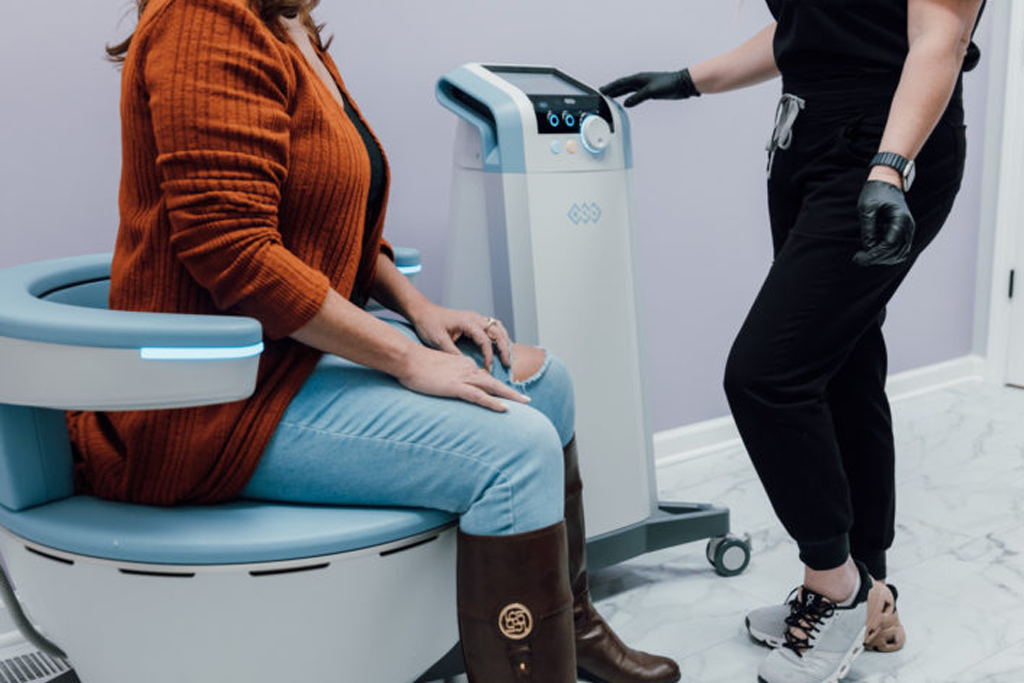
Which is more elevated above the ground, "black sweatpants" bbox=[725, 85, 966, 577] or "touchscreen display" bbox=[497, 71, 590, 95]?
"touchscreen display" bbox=[497, 71, 590, 95]

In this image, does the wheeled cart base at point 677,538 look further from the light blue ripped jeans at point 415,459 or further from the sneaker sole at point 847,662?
the light blue ripped jeans at point 415,459

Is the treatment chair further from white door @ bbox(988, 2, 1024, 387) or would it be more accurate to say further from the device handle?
Answer: white door @ bbox(988, 2, 1024, 387)

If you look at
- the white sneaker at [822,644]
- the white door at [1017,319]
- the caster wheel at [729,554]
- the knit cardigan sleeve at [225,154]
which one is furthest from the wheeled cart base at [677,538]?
the white door at [1017,319]

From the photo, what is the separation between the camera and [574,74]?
1967mm

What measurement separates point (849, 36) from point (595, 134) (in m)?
0.38

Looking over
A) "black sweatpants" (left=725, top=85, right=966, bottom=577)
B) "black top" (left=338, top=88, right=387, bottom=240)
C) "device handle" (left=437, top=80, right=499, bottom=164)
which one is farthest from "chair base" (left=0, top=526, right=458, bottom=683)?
"device handle" (left=437, top=80, right=499, bottom=164)

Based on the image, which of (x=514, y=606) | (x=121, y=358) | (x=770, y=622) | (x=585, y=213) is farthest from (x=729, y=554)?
(x=121, y=358)

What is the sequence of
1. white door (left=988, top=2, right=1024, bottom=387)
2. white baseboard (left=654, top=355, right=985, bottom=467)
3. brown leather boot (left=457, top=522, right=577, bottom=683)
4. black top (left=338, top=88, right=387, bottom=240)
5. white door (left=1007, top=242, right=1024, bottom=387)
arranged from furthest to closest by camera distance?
white door (left=1007, top=242, right=1024, bottom=387) < white door (left=988, top=2, right=1024, bottom=387) < white baseboard (left=654, top=355, right=985, bottom=467) < black top (left=338, top=88, right=387, bottom=240) < brown leather boot (left=457, top=522, right=577, bottom=683)

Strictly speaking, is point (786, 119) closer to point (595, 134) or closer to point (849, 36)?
point (849, 36)

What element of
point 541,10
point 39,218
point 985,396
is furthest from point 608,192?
point 985,396

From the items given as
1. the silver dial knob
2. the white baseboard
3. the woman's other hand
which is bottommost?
the white baseboard

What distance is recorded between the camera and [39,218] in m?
1.47

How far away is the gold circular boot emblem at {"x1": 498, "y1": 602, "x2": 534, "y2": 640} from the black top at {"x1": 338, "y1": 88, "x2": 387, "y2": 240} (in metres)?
0.50

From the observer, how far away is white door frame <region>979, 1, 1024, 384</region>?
2674 millimetres
